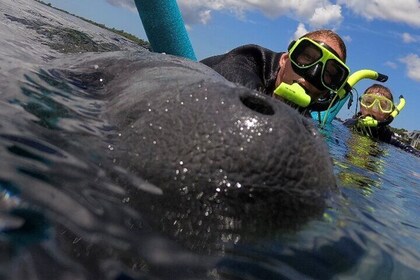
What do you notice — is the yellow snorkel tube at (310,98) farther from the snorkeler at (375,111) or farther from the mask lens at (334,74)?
the snorkeler at (375,111)

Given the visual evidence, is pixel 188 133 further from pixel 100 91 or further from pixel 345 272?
pixel 100 91

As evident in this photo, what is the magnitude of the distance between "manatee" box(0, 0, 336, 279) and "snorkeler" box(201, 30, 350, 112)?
3226mm

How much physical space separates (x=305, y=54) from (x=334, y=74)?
471 mm

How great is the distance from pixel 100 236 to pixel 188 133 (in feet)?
2.37

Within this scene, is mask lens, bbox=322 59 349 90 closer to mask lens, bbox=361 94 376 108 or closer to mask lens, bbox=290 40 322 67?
mask lens, bbox=290 40 322 67

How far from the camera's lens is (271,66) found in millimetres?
7129

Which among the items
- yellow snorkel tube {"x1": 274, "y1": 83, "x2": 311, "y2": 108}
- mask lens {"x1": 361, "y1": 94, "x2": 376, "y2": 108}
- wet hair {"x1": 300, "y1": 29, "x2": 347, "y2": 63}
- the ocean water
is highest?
wet hair {"x1": 300, "y1": 29, "x2": 347, "y2": 63}

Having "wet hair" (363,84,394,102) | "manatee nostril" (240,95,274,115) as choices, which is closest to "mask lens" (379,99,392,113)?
"wet hair" (363,84,394,102)

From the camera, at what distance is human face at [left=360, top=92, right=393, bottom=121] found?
15.0m

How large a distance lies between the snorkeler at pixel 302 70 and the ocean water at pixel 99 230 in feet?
9.22

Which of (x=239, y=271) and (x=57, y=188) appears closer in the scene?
(x=239, y=271)

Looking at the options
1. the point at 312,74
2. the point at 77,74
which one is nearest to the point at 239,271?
the point at 77,74

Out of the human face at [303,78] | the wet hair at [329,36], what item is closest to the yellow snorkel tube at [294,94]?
the human face at [303,78]

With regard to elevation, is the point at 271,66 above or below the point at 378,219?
above
